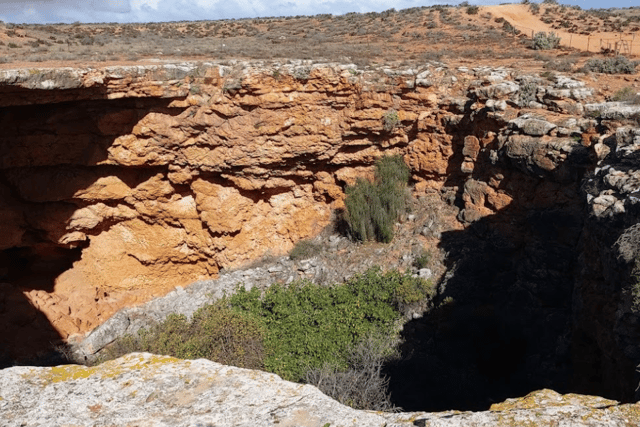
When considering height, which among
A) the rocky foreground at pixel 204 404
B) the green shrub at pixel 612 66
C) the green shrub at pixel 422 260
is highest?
the green shrub at pixel 612 66

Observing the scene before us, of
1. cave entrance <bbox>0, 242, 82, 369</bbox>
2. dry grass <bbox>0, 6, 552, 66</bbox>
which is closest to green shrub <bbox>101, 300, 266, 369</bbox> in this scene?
cave entrance <bbox>0, 242, 82, 369</bbox>

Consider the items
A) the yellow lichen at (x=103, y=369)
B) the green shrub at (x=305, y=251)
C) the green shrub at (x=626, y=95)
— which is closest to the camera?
the yellow lichen at (x=103, y=369)

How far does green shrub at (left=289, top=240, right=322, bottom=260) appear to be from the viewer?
11.4m

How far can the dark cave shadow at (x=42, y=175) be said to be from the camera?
377 inches

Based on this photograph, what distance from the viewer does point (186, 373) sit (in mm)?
2828

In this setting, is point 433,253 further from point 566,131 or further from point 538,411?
point 538,411

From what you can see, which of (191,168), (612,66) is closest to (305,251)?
(191,168)

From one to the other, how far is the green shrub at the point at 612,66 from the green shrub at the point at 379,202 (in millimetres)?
4951

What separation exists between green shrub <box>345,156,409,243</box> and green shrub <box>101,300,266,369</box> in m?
3.56

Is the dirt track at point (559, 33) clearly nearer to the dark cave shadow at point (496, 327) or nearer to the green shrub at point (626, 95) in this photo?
the green shrub at point (626, 95)

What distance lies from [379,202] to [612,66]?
626cm

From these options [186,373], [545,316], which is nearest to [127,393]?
[186,373]

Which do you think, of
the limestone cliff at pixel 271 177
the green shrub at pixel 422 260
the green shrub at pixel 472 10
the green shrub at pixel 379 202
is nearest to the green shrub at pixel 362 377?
the limestone cliff at pixel 271 177

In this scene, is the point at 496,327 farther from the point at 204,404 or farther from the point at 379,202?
the point at 204,404
